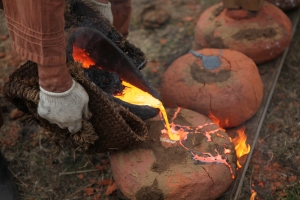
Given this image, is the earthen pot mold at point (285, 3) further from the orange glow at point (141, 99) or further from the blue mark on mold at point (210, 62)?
the orange glow at point (141, 99)

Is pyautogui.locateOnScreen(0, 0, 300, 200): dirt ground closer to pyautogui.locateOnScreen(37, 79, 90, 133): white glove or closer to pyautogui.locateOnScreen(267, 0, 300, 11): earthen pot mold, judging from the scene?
pyautogui.locateOnScreen(267, 0, 300, 11): earthen pot mold

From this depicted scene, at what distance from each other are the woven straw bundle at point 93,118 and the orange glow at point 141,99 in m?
0.17

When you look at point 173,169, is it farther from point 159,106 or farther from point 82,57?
point 82,57

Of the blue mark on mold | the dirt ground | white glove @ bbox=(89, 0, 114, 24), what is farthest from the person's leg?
the dirt ground

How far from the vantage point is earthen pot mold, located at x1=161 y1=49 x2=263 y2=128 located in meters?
3.19

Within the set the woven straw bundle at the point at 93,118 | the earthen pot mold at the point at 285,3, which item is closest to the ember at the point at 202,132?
the woven straw bundle at the point at 93,118

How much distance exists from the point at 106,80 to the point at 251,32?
1654mm

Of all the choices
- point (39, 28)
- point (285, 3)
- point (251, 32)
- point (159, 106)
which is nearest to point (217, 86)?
point (159, 106)

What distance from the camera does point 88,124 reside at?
2428 mm

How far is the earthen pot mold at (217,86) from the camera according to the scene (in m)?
3.19

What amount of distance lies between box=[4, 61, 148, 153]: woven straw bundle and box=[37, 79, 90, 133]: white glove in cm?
8

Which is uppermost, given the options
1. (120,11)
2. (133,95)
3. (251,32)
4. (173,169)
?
(120,11)

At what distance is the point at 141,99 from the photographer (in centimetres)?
270

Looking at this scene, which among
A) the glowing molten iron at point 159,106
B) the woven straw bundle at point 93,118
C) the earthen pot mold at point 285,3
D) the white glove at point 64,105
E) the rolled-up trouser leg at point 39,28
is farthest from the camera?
the earthen pot mold at point 285,3
